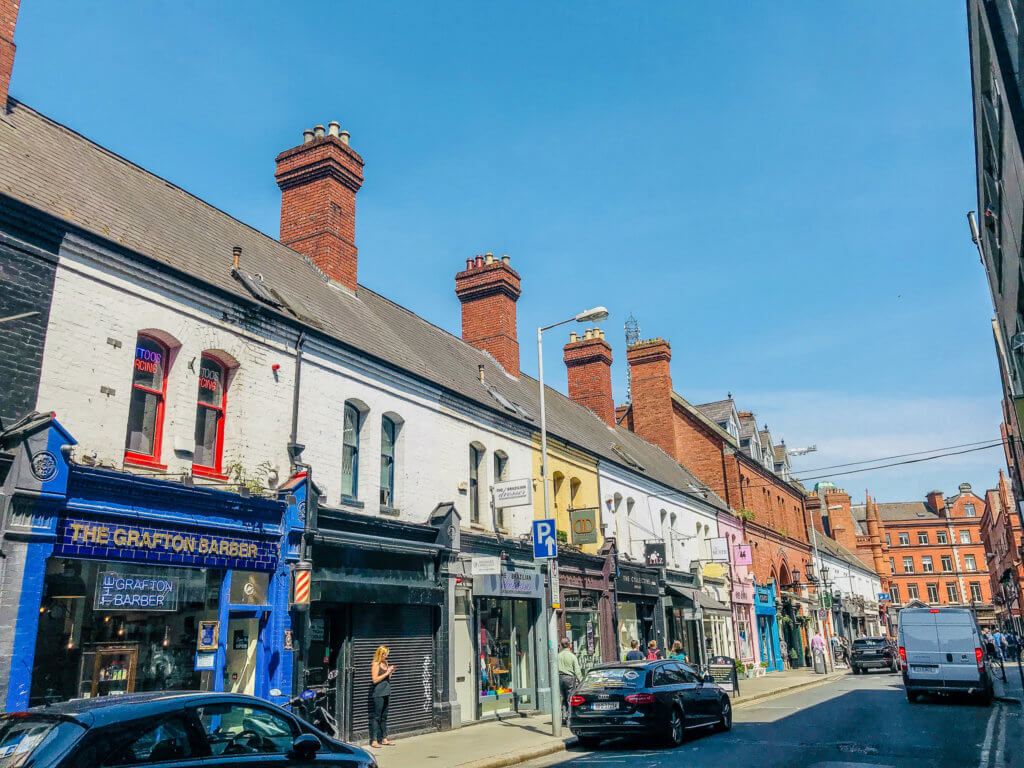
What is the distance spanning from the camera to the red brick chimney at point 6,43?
1298cm

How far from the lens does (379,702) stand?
13.9 meters

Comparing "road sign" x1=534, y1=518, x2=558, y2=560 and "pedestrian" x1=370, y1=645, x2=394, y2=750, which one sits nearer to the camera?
"pedestrian" x1=370, y1=645, x2=394, y2=750

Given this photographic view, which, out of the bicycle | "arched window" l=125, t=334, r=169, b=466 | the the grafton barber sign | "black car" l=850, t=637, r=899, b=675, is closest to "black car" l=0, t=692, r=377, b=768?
the the grafton barber sign

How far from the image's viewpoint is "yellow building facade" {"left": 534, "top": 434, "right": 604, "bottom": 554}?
2210 cm

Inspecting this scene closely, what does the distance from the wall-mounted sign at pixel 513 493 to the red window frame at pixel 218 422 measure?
708 cm

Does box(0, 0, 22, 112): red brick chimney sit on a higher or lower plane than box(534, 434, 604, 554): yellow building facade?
higher

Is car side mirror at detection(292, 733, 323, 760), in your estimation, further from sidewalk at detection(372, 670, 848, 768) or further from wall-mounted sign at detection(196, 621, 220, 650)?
wall-mounted sign at detection(196, 621, 220, 650)

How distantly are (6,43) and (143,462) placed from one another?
769 cm

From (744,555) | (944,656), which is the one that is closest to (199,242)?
(944,656)

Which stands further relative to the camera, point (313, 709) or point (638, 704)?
point (638, 704)

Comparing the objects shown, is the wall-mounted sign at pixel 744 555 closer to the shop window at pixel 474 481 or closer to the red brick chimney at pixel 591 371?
the red brick chimney at pixel 591 371

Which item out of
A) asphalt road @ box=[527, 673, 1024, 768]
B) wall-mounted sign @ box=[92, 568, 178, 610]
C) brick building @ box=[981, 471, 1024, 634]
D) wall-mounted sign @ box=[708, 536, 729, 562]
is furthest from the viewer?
brick building @ box=[981, 471, 1024, 634]

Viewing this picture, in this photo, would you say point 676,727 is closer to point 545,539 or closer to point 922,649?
point 545,539

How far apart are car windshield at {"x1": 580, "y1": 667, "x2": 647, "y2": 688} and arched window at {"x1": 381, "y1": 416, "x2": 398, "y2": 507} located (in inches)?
204
